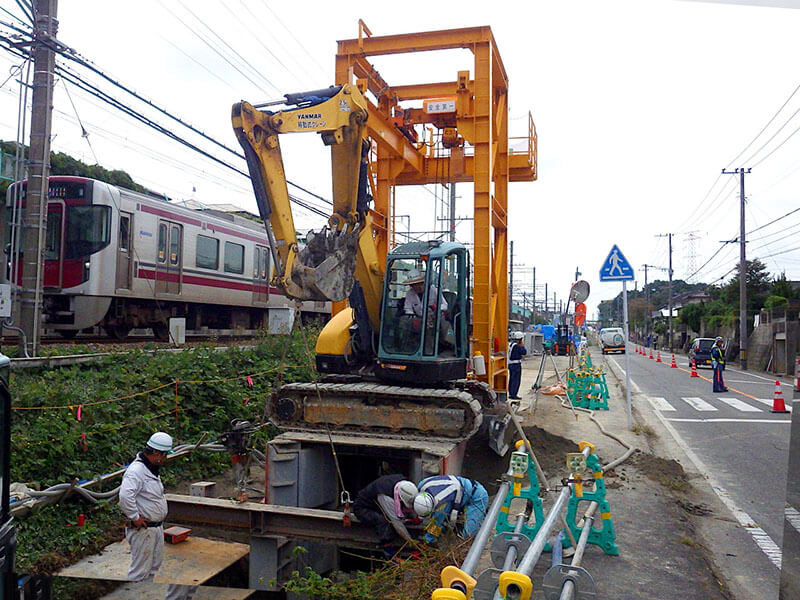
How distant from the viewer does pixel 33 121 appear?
9.13 metres

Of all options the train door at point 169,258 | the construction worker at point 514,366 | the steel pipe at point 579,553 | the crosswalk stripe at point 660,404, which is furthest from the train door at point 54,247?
the crosswalk stripe at point 660,404

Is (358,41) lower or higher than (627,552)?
higher

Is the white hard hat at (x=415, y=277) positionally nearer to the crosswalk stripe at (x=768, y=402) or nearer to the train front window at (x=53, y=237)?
the train front window at (x=53, y=237)

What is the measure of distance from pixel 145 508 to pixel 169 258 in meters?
10.4

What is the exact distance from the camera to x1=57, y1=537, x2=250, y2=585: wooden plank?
20.6 ft

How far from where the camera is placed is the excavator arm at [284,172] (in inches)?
267

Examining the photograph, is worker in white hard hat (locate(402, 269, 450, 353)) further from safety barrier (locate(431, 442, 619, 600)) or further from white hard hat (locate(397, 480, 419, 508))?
white hard hat (locate(397, 480, 419, 508))

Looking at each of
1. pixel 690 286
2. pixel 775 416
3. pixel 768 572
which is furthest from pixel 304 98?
pixel 690 286

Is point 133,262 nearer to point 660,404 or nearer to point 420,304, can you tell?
point 420,304

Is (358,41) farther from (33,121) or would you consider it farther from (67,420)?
(67,420)

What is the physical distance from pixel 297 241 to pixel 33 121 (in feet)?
16.6

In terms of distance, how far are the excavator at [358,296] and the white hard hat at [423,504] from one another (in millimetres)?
2052

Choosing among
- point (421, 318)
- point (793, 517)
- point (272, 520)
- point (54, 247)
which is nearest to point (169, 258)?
point (54, 247)

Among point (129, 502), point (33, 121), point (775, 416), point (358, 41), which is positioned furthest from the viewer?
point (775, 416)
